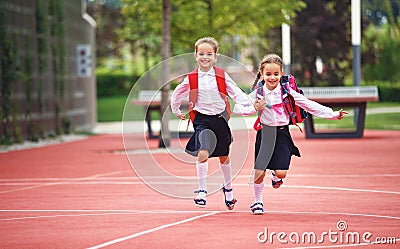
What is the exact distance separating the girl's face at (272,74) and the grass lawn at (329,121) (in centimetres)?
779

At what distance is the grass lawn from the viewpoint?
1391 inches

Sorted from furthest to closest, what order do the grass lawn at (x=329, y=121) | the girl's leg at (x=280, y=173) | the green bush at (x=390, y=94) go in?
1. the green bush at (x=390, y=94)
2. the grass lawn at (x=329, y=121)
3. the girl's leg at (x=280, y=173)

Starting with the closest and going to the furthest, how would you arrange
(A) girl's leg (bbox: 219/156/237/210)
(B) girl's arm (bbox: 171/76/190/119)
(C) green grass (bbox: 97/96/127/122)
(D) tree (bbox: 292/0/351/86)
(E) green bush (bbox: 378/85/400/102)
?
1. (A) girl's leg (bbox: 219/156/237/210)
2. (B) girl's arm (bbox: 171/76/190/119)
3. (D) tree (bbox: 292/0/351/86)
4. (C) green grass (bbox: 97/96/127/122)
5. (E) green bush (bbox: 378/85/400/102)

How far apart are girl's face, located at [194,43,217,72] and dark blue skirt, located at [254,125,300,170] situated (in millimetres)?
1071

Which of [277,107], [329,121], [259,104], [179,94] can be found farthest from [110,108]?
[259,104]

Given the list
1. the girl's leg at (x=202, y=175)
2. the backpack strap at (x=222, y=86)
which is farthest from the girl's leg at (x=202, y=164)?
the backpack strap at (x=222, y=86)

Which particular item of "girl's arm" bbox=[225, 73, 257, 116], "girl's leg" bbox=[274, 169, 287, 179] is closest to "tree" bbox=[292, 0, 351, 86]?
"girl's arm" bbox=[225, 73, 257, 116]

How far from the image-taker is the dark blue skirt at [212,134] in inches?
485

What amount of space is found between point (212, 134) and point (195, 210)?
0.92 meters

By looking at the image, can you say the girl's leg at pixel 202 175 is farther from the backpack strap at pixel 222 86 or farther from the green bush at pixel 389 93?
the green bush at pixel 389 93

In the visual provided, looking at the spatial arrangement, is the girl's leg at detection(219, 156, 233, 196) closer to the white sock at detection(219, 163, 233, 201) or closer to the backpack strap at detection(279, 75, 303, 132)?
the white sock at detection(219, 163, 233, 201)

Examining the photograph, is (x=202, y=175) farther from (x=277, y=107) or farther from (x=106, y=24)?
(x=106, y=24)

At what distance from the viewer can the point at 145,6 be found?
1070 inches

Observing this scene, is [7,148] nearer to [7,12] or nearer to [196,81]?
[7,12]
